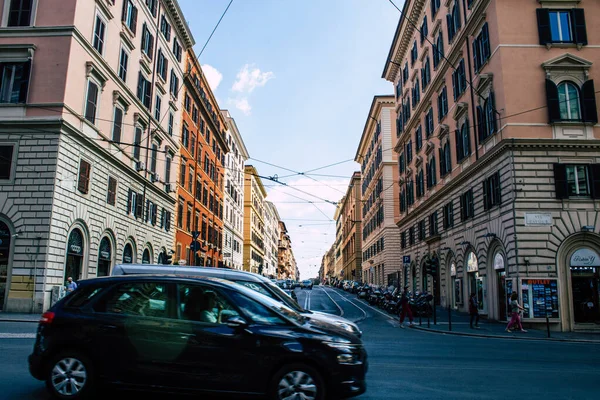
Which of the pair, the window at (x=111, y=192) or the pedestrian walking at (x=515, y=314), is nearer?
the pedestrian walking at (x=515, y=314)

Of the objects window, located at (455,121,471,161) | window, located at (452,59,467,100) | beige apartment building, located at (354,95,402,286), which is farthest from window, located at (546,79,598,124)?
beige apartment building, located at (354,95,402,286)

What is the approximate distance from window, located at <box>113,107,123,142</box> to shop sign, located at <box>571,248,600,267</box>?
78.4 ft

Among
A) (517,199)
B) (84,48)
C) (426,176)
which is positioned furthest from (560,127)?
(84,48)

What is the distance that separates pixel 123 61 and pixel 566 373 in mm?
27047

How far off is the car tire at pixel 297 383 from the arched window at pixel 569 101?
831 inches

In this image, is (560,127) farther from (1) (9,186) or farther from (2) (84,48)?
(1) (9,186)

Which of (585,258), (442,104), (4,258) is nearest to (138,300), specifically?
(4,258)

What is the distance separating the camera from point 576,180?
22172 millimetres

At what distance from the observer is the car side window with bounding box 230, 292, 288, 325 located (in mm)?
6168

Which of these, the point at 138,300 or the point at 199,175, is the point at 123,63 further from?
the point at 138,300

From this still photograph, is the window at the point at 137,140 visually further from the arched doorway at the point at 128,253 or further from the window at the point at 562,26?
the window at the point at 562,26

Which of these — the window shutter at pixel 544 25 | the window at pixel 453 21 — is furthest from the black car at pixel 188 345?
the window at pixel 453 21

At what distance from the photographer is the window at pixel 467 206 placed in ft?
90.1

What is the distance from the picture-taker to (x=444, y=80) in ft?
107
